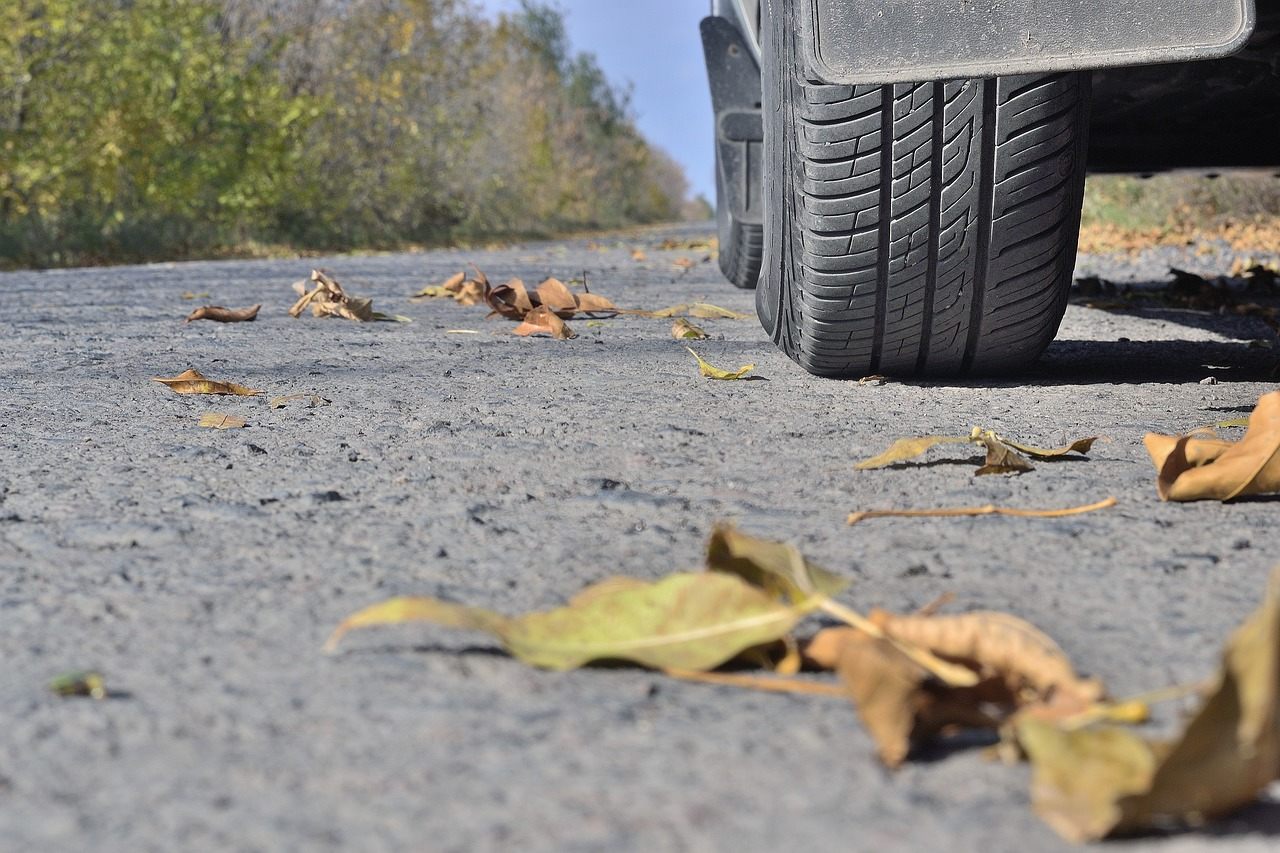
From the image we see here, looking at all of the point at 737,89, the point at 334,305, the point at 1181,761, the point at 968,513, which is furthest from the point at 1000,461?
the point at 737,89

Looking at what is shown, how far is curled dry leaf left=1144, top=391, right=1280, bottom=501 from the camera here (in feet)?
4.77

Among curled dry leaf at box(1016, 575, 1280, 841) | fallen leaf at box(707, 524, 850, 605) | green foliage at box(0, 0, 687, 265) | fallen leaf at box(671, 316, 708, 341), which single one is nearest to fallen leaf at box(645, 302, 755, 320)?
fallen leaf at box(671, 316, 708, 341)

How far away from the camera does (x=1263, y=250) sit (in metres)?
8.04

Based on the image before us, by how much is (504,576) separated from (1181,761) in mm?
688

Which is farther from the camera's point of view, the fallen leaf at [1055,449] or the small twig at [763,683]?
the fallen leaf at [1055,449]

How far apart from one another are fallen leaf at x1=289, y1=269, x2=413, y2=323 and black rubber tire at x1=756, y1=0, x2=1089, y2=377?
5.82 feet

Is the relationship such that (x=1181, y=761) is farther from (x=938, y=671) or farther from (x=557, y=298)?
(x=557, y=298)

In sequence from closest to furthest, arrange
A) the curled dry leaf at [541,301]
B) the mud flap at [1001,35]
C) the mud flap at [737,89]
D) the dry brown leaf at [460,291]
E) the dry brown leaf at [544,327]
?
the mud flap at [1001,35] → the dry brown leaf at [544,327] → the curled dry leaf at [541,301] → the mud flap at [737,89] → the dry brown leaf at [460,291]

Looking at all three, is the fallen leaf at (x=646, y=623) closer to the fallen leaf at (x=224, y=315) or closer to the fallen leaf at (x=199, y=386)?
the fallen leaf at (x=199, y=386)

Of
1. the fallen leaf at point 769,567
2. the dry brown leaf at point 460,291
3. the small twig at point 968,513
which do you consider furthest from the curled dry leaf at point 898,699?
the dry brown leaf at point 460,291

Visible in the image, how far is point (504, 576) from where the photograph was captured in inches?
48.1

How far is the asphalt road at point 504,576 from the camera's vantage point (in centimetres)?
75

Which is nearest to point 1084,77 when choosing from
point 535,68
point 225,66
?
point 225,66

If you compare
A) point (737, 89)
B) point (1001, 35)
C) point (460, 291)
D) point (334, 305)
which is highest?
point (1001, 35)
